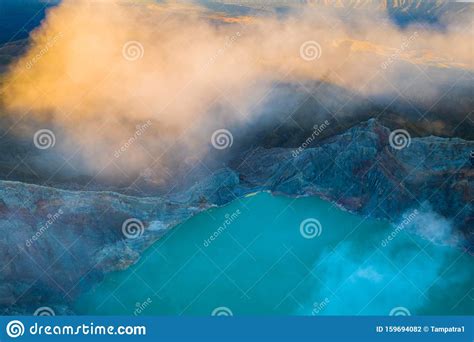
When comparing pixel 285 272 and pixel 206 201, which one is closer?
pixel 285 272

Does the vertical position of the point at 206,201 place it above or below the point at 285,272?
above

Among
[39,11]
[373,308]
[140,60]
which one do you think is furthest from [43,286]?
[373,308]

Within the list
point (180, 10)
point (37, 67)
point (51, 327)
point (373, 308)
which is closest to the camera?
point (51, 327)

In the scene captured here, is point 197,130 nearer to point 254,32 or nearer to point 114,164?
point 114,164
